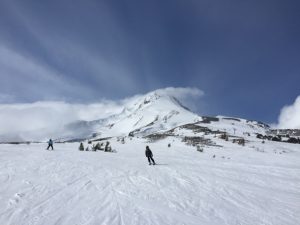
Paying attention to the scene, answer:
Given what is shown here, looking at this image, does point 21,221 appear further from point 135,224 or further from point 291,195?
point 291,195

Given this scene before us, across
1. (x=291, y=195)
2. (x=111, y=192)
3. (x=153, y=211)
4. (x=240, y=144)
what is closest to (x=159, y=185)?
(x=111, y=192)

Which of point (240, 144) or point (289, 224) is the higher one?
point (240, 144)

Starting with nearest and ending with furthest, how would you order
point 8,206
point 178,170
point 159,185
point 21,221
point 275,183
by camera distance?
point 21,221 < point 8,206 < point 159,185 < point 275,183 < point 178,170

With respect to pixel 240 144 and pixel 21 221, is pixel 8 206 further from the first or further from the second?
pixel 240 144

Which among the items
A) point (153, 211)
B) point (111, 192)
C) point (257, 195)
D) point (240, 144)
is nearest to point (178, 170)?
point (257, 195)

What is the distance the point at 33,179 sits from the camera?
40.7 ft

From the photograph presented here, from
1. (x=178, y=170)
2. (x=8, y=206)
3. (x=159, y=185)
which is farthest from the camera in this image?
(x=178, y=170)

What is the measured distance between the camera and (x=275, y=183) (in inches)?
597

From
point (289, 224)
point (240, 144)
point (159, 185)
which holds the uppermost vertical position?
point (240, 144)

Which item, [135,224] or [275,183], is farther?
[275,183]

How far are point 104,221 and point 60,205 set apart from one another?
2.07 meters

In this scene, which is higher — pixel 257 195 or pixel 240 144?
pixel 240 144

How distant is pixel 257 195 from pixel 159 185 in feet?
14.7

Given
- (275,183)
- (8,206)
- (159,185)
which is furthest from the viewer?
(275,183)
